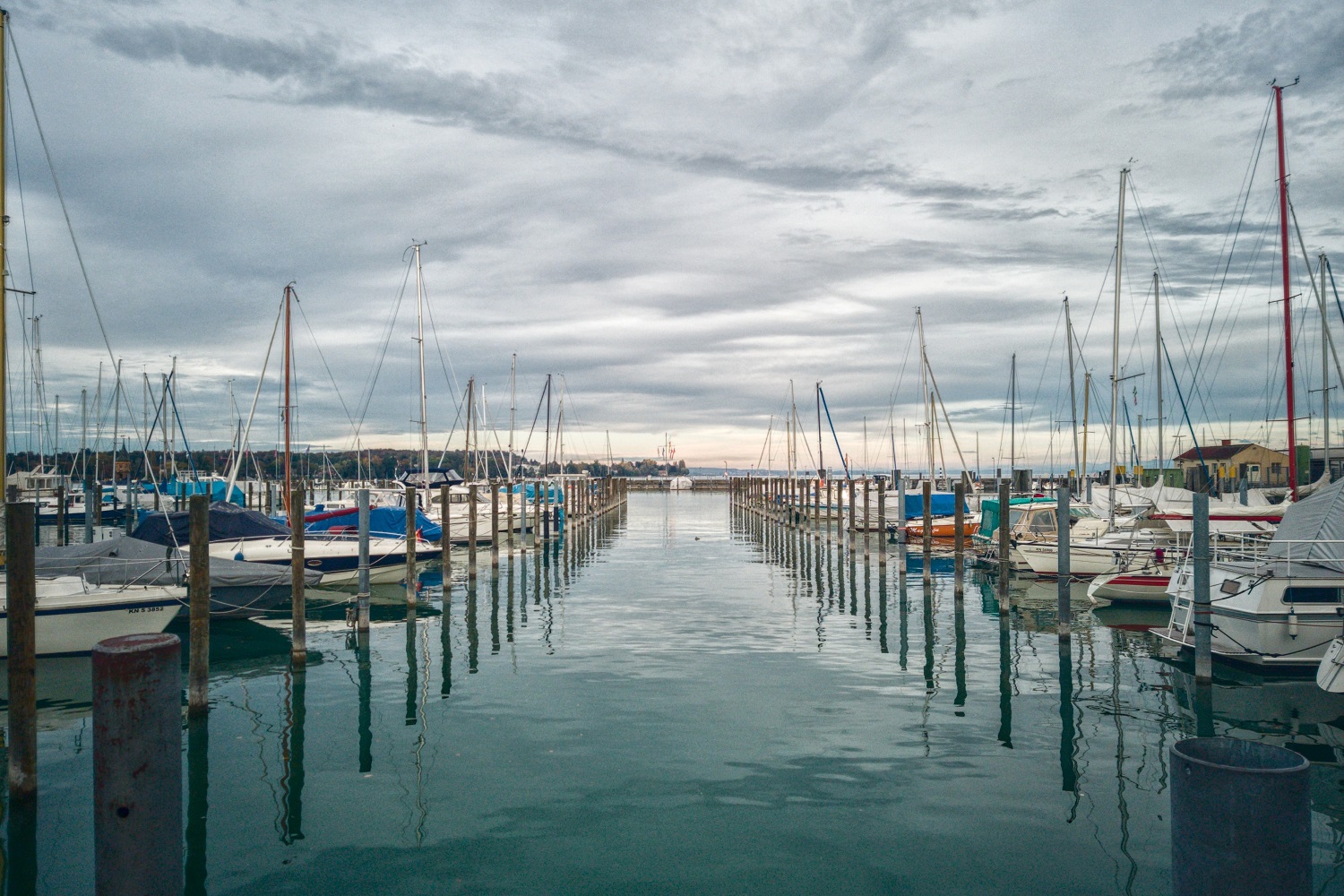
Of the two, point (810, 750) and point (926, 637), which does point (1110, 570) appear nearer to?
point (926, 637)

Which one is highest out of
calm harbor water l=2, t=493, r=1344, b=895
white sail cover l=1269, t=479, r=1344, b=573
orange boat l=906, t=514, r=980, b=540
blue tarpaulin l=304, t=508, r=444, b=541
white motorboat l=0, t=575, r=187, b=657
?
white sail cover l=1269, t=479, r=1344, b=573

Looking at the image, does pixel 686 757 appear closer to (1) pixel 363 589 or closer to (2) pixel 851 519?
(1) pixel 363 589

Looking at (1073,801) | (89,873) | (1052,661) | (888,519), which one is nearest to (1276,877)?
(1073,801)

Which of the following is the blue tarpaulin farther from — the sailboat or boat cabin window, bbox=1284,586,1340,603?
boat cabin window, bbox=1284,586,1340,603

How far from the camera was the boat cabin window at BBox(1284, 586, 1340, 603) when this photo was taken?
54.0 ft

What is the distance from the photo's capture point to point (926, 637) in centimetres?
2105

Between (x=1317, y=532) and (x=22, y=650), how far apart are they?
2033 centimetres

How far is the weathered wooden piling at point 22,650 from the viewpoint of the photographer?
9.23 meters

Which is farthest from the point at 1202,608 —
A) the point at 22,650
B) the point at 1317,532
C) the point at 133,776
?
the point at 22,650

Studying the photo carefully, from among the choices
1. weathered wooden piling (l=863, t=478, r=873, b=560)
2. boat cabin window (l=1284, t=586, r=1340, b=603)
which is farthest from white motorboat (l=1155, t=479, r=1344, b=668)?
weathered wooden piling (l=863, t=478, r=873, b=560)

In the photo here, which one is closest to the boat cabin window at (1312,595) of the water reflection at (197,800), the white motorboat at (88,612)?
the water reflection at (197,800)

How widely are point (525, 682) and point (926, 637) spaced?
9.85 m

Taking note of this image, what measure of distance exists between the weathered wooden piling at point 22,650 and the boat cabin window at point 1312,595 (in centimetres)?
1929

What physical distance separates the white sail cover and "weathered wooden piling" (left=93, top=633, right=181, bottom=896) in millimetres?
17044
